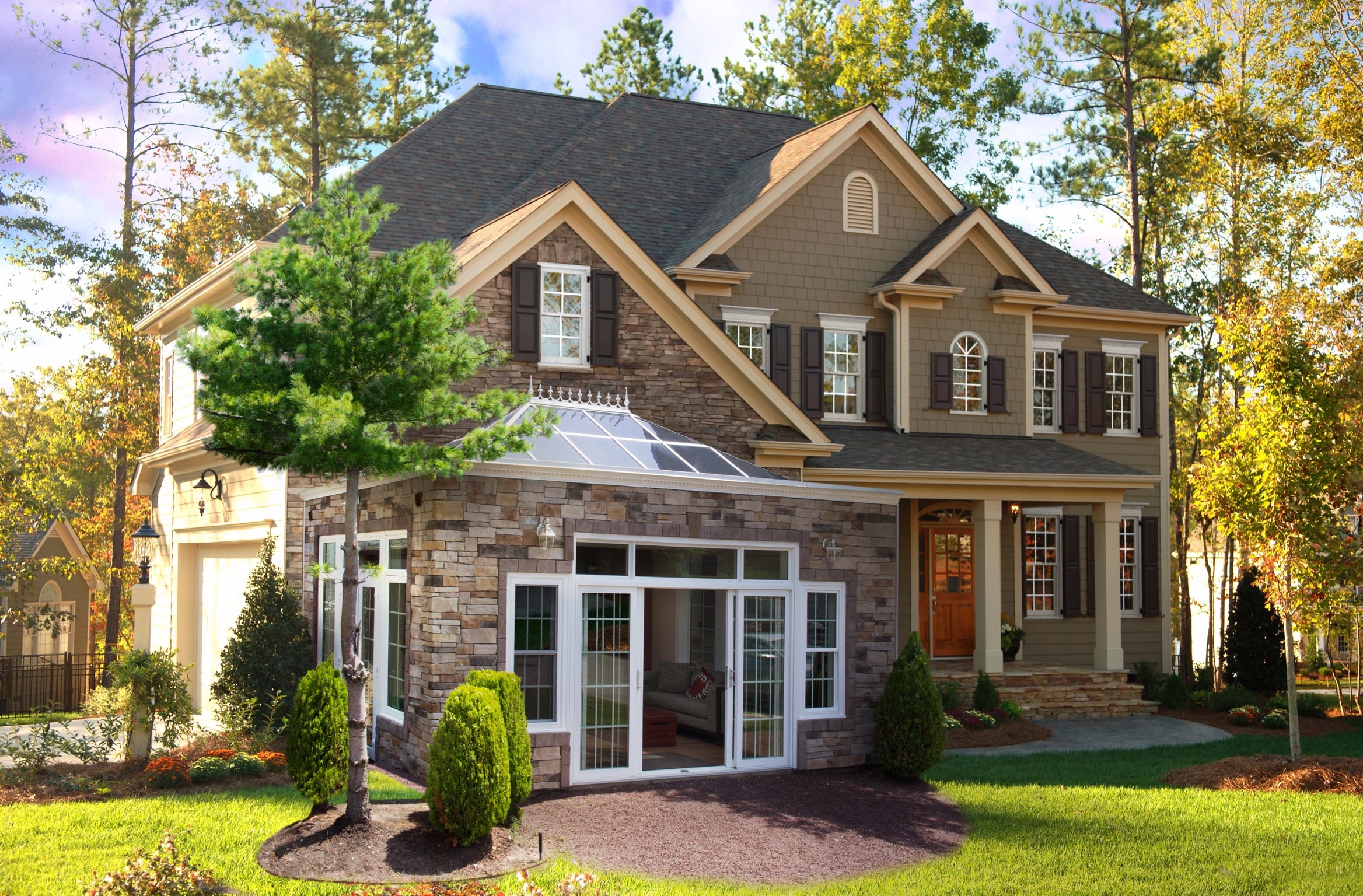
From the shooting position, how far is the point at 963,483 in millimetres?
17969

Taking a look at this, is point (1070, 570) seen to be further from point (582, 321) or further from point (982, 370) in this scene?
point (582, 321)

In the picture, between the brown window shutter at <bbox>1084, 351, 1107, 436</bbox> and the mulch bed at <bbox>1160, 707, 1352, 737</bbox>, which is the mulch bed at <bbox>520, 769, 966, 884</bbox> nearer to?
the mulch bed at <bbox>1160, 707, 1352, 737</bbox>

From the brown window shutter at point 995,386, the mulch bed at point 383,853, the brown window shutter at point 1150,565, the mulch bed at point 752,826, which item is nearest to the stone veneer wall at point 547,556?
the mulch bed at point 752,826

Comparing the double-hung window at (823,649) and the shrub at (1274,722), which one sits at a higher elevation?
the double-hung window at (823,649)

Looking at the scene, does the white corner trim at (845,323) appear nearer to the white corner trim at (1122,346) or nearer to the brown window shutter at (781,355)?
the brown window shutter at (781,355)

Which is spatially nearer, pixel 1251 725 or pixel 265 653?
pixel 265 653

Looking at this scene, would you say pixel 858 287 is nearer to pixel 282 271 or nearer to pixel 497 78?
pixel 282 271

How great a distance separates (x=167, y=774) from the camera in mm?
Result: 11359

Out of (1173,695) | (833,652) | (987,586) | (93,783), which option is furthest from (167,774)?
(1173,695)

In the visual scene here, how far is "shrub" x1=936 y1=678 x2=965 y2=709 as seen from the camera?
54.8ft

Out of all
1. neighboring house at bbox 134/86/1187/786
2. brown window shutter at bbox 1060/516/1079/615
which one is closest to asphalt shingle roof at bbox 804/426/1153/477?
neighboring house at bbox 134/86/1187/786

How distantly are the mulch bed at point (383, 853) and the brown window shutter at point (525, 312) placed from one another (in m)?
6.75

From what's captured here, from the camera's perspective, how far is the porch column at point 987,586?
18.0m

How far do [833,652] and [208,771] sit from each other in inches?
257
